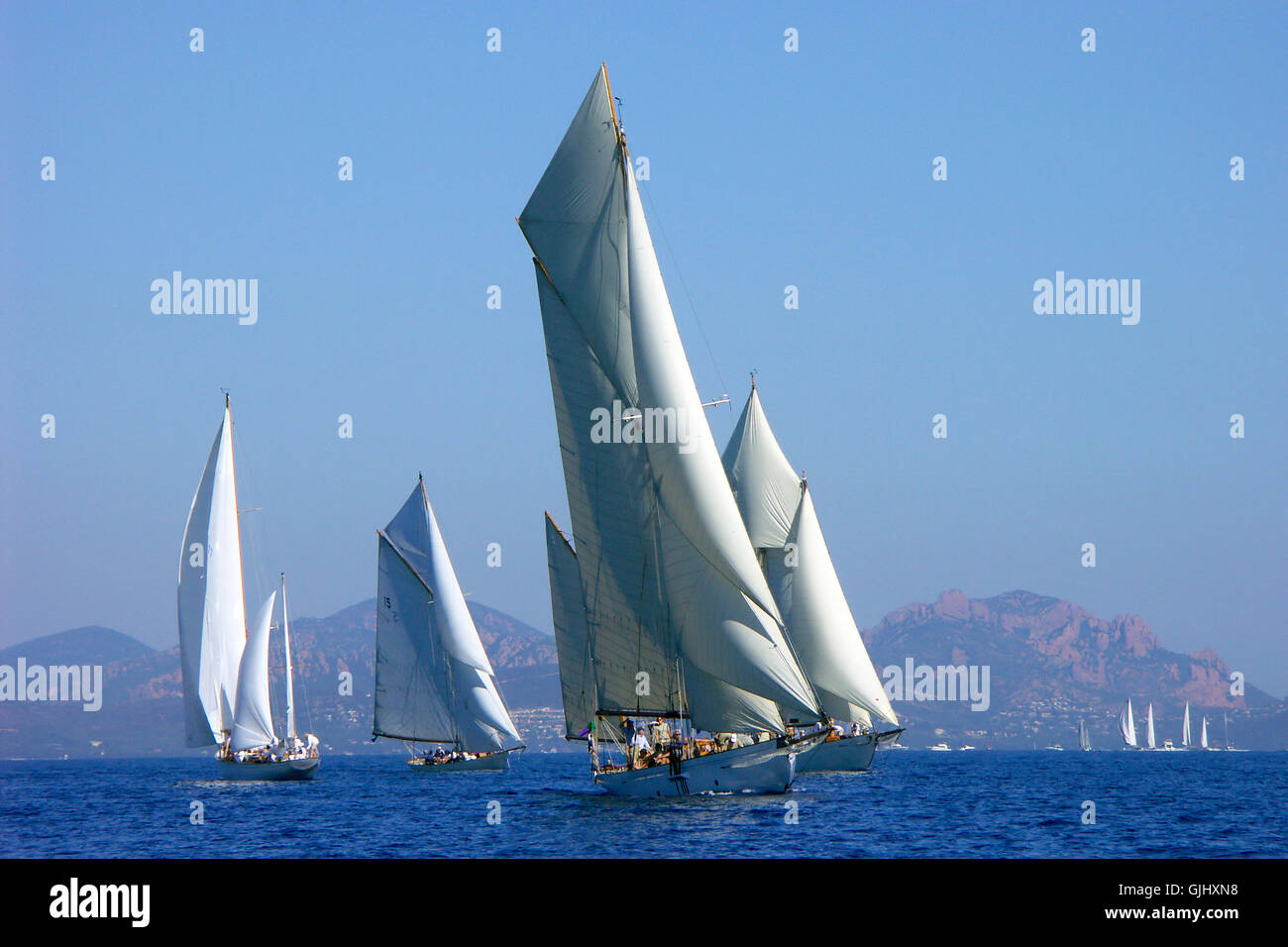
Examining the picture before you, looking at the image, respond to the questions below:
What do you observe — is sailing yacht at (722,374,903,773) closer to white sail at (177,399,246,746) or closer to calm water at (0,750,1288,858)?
calm water at (0,750,1288,858)

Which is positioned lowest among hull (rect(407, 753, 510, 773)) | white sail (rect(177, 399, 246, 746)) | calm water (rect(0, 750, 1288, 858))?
hull (rect(407, 753, 510, 773))

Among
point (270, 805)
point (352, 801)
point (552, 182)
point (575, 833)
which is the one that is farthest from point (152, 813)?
point (552, 182)

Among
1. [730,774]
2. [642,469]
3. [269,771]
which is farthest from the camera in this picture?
[269,771]

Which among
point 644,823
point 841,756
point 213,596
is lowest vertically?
point 841,756

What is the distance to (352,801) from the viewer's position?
240ft

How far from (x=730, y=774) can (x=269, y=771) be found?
45484mm

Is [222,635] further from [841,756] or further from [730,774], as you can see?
[730,774]

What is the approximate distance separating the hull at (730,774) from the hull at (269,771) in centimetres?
4151

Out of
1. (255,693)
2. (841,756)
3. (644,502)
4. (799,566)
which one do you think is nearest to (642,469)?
(644,502)

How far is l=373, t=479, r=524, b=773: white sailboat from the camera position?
3792 inches

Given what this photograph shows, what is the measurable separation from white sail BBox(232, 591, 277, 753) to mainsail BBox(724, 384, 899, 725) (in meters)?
29.9

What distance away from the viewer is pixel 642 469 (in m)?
50.6

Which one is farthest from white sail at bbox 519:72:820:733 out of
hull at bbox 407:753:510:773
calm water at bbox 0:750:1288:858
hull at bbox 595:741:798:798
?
hull at bbox 407:753:510:773
